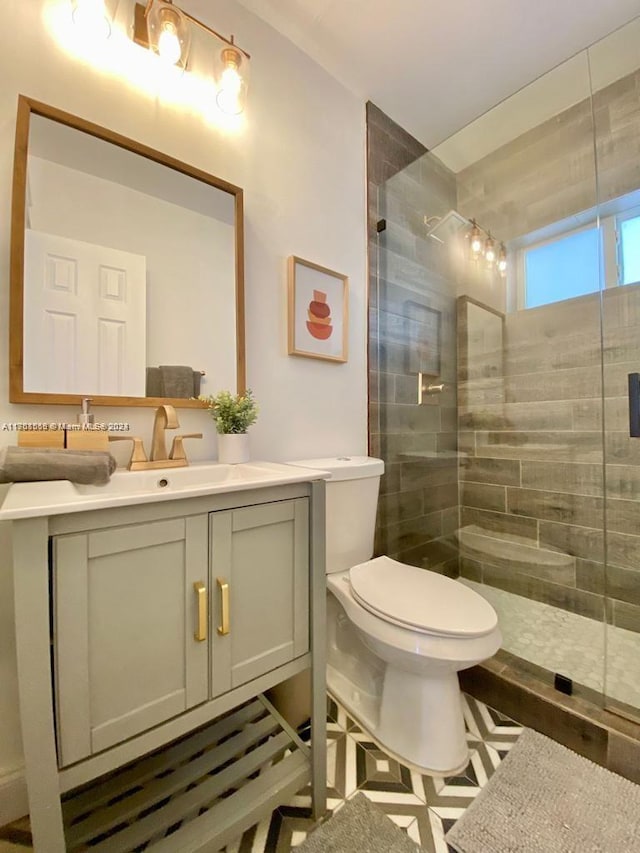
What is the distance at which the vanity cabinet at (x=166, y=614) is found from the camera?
65 cm

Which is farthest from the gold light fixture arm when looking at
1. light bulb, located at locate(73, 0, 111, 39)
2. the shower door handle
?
the shower door handle

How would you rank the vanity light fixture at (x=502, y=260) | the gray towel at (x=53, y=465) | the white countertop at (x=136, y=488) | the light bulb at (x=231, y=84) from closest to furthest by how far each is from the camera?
the white countertop at (x=136, y=488)
the gray towel at (x=53, y=465)
the light bulb at (x=231, y=84)
the vanity light fixture at (x=502, y=260)

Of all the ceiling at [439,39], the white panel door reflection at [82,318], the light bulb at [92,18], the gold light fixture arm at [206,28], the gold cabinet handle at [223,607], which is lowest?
the gold cabinet handle at [223,607]

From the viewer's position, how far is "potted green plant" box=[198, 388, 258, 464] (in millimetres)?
1204

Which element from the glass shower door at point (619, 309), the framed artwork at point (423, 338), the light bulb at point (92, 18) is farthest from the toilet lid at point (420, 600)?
the light bulb at point (92, 18)

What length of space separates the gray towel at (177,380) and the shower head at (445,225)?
5.08 ft

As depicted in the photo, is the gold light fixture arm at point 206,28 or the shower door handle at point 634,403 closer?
the gold light fixture arm at point 206,28

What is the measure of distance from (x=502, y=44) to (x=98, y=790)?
2906 mm

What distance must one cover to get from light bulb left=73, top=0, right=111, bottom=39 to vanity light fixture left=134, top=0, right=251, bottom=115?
0.10m

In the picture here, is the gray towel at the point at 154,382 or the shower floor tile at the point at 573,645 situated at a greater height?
the gray towel at the point at 154,382

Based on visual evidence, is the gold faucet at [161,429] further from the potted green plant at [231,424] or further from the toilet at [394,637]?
the toilet at [394,637]

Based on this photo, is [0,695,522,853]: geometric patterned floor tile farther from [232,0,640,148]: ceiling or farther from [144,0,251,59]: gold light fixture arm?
[232,0,640,148]: ceiling

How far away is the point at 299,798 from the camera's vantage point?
1.02 m

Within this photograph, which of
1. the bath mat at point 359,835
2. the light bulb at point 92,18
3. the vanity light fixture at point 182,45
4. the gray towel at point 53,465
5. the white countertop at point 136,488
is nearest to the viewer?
the white countertop at point 136,488
